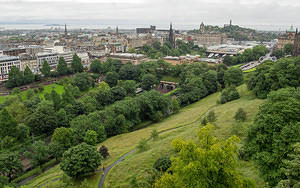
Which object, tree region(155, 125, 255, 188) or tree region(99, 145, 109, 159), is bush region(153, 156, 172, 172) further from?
tree region(155, 125, 255, 188)

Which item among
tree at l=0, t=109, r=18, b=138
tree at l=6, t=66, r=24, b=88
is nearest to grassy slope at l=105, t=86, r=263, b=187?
tree at l=0, t=109, r=18, b=138

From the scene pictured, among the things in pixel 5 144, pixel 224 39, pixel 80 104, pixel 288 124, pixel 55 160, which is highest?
pixel 224 39

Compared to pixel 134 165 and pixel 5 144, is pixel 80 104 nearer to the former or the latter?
pixel 5 144

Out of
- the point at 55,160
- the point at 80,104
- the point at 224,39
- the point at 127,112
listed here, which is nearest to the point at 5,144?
the point at 55,160

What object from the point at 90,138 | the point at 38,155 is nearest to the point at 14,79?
the point at 38,155

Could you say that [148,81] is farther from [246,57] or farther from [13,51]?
[13,51]

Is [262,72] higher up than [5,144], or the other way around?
[262,72]
